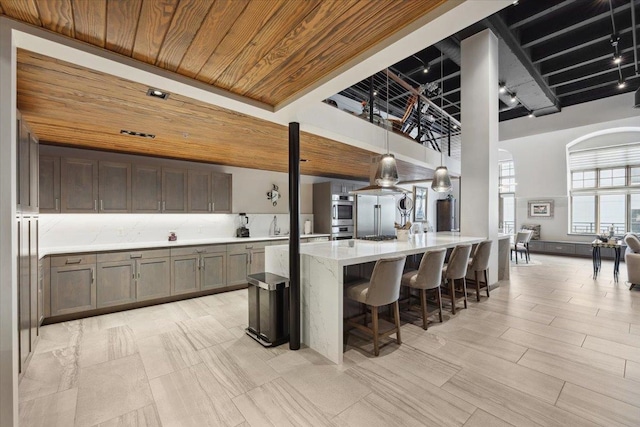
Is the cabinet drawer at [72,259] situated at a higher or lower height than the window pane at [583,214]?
lower

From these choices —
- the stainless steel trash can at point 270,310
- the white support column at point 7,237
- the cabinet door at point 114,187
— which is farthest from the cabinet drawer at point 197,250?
the white support column at point 7,237

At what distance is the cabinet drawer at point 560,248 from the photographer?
27.8 feet

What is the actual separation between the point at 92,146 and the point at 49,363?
2.97 meters

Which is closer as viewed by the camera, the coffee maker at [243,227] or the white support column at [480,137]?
the white support column at [480,137]

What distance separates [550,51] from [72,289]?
9.02 metres

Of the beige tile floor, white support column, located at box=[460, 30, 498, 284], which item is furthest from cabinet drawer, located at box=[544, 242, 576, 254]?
the beige tile floor

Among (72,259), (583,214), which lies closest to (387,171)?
(72,259)

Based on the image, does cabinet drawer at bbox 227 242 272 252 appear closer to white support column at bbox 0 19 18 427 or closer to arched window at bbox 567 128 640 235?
white support column at bbox 0 19 18 427

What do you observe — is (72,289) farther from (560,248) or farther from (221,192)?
(560,248)

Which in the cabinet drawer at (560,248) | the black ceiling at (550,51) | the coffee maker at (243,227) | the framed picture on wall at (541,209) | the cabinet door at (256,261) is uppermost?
the black ceiling at (550,51)

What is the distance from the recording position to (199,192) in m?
4.96

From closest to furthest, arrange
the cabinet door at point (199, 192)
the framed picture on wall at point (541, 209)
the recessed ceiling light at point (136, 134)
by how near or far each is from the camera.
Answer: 1. the recessed ceiling light at point (136, 134)
2. the cabinet door at point (199, 192)
3. the framed picture on wall at point (541, 209)

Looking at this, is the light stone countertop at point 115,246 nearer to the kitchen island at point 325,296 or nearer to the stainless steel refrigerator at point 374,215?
the kitchen island at point 325,296

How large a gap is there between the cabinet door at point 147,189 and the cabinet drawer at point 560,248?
1108 centimetres
